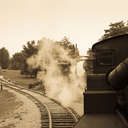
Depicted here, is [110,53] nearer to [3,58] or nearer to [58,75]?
[58,75]

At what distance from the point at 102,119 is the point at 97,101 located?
803 mm

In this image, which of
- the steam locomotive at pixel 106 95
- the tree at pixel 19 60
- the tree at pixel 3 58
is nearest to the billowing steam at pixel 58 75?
the tree at pixel 19 60

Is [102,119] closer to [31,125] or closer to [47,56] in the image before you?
[31,125]

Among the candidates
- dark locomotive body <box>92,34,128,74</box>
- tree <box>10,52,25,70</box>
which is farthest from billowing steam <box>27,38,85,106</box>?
dark locomotive body <box>92,34,128,74</box>

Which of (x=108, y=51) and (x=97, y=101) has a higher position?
(x=108, y=51)

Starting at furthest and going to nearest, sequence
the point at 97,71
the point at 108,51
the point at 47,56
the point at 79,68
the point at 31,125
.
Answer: the point at 47,56
the point at 79,68
the point at 31,125
the point at 97,71
the point at 108,51

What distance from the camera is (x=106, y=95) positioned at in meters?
6.32

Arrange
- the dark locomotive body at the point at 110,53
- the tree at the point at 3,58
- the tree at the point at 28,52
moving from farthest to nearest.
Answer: the tree at the point at 3,58
the tree at the point at 28,52
the dark locomotive body at the point at 110,53

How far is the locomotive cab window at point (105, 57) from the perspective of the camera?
22.1 feet

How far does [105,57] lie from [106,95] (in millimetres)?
1887

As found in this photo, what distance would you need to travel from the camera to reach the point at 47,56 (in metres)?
29.7

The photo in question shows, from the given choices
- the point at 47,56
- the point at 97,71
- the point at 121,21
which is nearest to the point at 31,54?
the point at 47,56

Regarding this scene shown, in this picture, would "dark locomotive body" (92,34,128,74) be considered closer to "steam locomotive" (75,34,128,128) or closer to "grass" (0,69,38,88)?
"steam locomotive" (75,34,128,128)

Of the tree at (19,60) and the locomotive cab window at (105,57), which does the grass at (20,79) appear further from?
the locomotive cab window at (105,57)
